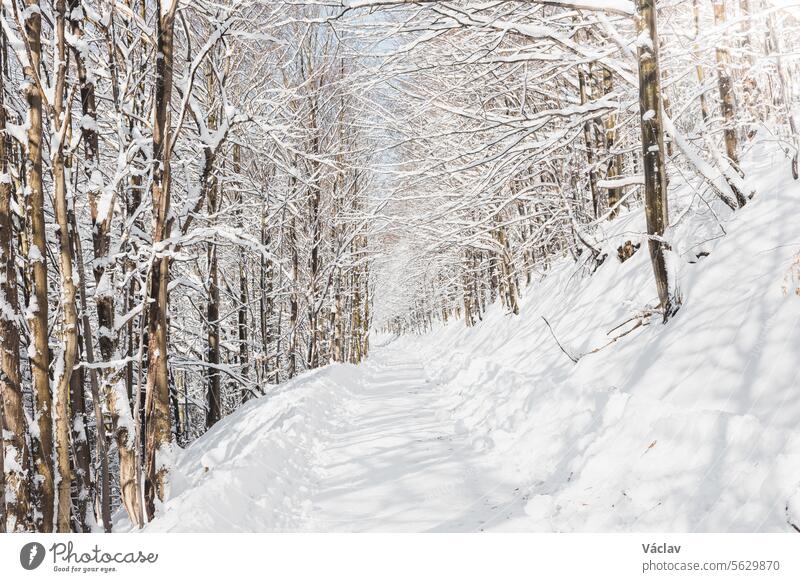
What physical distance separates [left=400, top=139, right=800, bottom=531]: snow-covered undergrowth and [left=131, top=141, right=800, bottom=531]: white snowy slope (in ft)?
0.04

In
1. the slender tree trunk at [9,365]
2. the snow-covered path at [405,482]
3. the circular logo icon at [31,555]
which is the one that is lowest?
the snow-covered path at [405,482]

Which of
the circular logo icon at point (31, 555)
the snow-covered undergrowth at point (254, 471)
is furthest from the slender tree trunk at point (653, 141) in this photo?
the circular logo icon at point (31, 555)

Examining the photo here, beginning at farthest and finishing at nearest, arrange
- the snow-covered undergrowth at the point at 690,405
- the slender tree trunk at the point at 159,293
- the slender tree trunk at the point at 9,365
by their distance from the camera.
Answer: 1. the slender tree trunk at the point at 159,293
2. the slender tree trunk at the point at 9,365
3. the snow-covered undergrowth at the point at 690,405

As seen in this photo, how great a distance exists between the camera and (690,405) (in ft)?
10.2

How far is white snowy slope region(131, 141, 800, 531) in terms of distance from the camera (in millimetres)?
2551

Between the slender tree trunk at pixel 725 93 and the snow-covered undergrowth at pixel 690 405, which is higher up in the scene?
the slender tree trunk at pixel 725 93

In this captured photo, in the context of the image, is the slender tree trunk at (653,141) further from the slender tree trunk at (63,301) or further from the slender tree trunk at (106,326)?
the slender tree trunk at (106,326)

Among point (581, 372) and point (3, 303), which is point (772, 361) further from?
point (3, 303)

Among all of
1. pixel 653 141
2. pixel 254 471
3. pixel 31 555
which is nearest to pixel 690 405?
pixel 653 141

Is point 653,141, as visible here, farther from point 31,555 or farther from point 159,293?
point 31,555

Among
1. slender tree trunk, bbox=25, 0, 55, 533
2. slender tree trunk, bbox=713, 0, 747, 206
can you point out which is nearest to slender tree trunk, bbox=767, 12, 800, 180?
slender tree trunk, bbox=713, 0, 747, 206

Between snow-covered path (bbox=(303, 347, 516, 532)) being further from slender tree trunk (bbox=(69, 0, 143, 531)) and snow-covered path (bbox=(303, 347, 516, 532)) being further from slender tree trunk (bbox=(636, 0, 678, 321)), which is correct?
slender tree trunk (bbox=(636, 0, 678, 321))

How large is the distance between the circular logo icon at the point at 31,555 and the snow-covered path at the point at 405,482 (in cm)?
185

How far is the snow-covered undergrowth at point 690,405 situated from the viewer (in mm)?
2412
